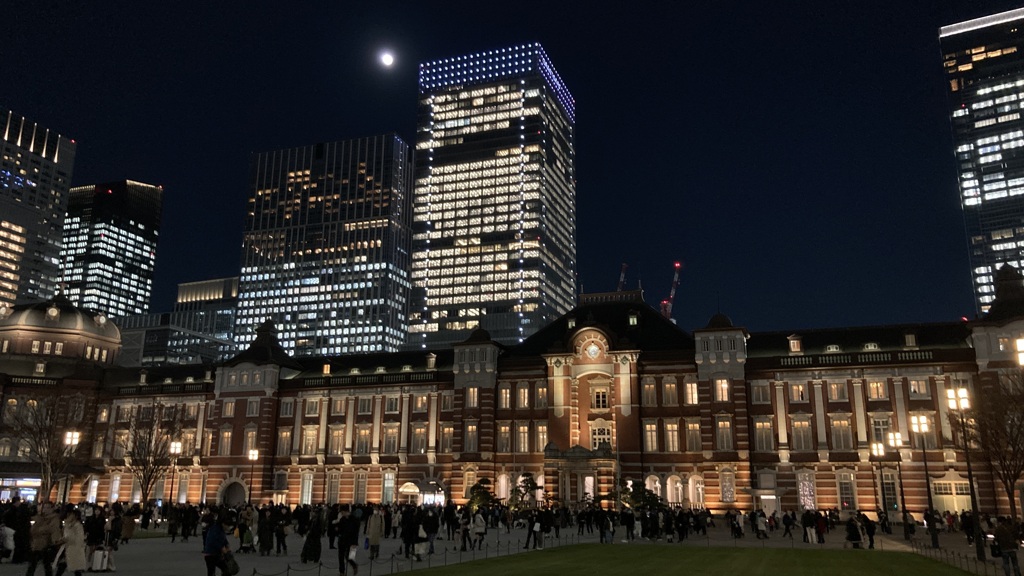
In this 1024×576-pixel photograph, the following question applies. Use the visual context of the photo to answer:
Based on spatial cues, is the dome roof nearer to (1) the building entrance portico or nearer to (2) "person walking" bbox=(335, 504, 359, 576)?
(1) the building entrance portico

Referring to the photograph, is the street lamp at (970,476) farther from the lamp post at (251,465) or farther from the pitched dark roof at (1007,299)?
the lamp post at (251,465)

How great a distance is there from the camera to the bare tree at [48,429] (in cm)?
6888

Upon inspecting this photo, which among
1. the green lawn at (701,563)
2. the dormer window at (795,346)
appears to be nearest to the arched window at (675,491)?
the dormer window at (795,346)

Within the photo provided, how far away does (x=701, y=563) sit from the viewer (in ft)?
100

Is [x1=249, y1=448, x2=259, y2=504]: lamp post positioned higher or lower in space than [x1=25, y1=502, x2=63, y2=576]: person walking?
higher

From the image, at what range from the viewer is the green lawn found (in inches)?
1083

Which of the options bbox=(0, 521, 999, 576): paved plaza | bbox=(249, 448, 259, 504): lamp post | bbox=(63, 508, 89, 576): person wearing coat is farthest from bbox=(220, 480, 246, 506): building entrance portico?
bbox=(63, 508, 89, 576): person wearing coat

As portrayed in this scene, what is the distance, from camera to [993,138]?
196 metres

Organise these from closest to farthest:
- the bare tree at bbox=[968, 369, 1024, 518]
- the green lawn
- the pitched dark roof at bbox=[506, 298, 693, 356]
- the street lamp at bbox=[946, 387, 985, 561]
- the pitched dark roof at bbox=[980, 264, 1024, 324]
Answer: the green lawn
the street lamp at bbox=[946, 387, 985, 561]
the bare tree at bbox=[968, 369, 1024, 518]
the pitched dark roof at bbox=[980, 264, 1024, 324]
the pitched dark roof at bbox=[506, 298, 693, 356]

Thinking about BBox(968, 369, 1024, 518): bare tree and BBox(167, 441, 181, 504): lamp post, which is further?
BBox(167, 441, 181, 504): lamp post

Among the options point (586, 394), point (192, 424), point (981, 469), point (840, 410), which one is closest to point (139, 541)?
point (586, 394)

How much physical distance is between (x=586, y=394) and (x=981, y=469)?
31.6 metres

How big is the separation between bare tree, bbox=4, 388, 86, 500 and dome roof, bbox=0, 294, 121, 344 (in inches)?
444

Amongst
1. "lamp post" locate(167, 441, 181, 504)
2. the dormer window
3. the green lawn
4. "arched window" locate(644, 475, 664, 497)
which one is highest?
the dormer window
